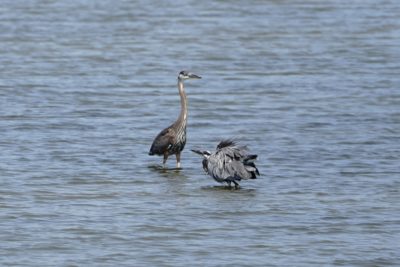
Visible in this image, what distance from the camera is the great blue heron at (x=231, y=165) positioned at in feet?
54.7

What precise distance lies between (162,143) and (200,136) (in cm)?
240

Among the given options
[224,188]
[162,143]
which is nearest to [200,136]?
[162,143]

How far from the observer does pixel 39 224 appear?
14.8 metres

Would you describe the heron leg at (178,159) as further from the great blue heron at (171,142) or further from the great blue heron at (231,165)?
the great blue heron at (231,165)

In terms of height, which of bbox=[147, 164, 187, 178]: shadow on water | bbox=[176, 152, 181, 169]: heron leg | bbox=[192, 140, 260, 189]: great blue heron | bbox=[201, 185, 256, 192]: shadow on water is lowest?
bbox=[201, 185, 256, 192]: shadow on water

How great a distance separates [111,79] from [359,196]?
1075 centimetres

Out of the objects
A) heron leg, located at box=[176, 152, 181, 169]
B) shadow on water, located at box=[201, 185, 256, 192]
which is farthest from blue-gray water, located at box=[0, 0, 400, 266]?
heron leg, located at box=[176, 152, 181, 169]

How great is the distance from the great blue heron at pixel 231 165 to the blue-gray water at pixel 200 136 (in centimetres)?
23

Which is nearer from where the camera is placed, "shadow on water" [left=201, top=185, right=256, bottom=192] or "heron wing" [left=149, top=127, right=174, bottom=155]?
"shadow on water" [left=201, top=185, right=256, bottom=192]

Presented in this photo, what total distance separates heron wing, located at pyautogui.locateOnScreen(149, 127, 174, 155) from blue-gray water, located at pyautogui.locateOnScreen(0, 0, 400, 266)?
283mm

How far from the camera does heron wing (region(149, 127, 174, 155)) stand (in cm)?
1836

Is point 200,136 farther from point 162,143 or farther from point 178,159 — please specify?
point 162,143

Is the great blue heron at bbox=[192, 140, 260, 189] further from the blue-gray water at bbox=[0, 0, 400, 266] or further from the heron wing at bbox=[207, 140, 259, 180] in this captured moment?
the blue-gray water at bbox=[0, 0, 400, 266]

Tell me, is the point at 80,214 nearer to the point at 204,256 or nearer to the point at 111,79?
the point at 204,256
